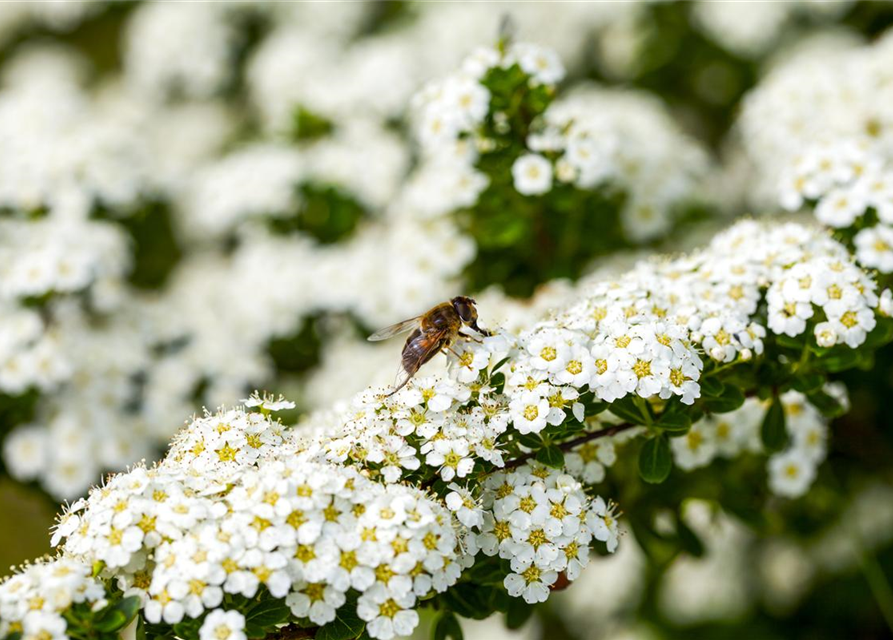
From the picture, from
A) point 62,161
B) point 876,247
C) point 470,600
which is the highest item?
point 62,161

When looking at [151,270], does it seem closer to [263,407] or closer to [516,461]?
[263,407]

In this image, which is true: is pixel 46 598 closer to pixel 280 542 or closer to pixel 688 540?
pixel 280 542

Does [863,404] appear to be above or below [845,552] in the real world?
above

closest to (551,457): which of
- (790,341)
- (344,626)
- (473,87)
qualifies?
(344,626)

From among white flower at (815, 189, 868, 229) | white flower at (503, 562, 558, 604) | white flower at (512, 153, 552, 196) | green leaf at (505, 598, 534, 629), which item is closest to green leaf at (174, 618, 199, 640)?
white flower at (503, 562, 558, 604)

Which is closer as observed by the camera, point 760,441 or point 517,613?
point 517,613

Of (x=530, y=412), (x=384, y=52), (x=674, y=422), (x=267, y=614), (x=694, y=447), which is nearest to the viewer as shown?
(x=267, y=614)

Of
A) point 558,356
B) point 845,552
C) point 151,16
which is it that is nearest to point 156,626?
point 558,356
